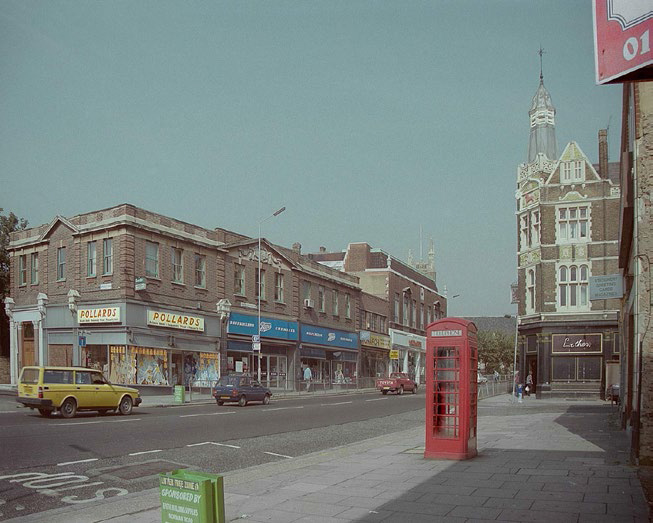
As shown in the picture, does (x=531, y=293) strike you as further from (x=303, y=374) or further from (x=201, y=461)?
(x=201, y=461)

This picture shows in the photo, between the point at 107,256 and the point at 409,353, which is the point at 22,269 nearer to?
the point at 107,256

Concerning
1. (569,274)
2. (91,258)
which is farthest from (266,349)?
(569,274)

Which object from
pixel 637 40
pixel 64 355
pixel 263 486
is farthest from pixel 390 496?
pixel 64 355

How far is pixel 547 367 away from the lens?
135 ft

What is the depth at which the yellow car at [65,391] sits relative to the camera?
22.3 meters

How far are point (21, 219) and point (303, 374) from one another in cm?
2339

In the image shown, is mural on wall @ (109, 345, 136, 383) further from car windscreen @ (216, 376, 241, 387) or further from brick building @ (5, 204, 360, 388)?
car windscreen @ (216, 376, 241, 387)

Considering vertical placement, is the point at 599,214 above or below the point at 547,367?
above

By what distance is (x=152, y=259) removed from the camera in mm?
39750

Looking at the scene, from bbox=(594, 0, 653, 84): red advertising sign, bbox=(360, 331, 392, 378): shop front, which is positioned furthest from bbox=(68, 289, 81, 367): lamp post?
bbox=(594, 0, 653, 84): red advertising sign

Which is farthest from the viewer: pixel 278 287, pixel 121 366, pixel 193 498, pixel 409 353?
pixel 409 353

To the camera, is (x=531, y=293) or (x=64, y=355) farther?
(x=531, y=293)

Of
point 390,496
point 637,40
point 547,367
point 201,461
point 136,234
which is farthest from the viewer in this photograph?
point 547,367

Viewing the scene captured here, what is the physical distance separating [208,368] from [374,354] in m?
29.6
